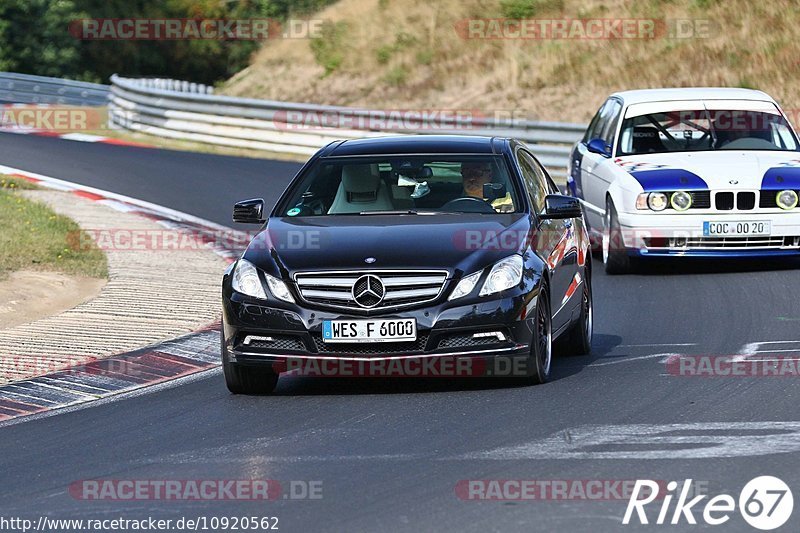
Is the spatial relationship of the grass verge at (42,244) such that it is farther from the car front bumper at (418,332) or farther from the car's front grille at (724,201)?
the car's front grille at (724,201)

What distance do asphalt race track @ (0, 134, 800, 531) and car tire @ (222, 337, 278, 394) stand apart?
92 millimetres

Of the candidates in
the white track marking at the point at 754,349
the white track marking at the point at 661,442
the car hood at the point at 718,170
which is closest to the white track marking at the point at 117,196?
the car hood at the point at 718,170

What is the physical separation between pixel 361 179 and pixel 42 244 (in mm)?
6076

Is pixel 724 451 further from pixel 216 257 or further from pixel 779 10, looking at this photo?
pixel 779 10

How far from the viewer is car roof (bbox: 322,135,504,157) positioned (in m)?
10.5

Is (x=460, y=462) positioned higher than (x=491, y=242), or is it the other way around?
(x=491, y=242)

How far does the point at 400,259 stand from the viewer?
902 centimetres

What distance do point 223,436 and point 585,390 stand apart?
2.24 m

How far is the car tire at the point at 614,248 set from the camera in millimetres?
15250

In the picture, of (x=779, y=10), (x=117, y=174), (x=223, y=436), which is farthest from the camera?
(x=779, y=10)

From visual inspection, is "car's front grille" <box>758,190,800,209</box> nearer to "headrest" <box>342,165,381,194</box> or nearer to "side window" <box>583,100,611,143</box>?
"side window" <box>583,100,611,143</box>

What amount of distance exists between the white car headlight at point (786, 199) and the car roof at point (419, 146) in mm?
A: 4769

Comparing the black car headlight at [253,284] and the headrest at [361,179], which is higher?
the headrest at [361,179]

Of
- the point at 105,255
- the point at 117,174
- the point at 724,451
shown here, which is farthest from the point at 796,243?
the point at 117,174
